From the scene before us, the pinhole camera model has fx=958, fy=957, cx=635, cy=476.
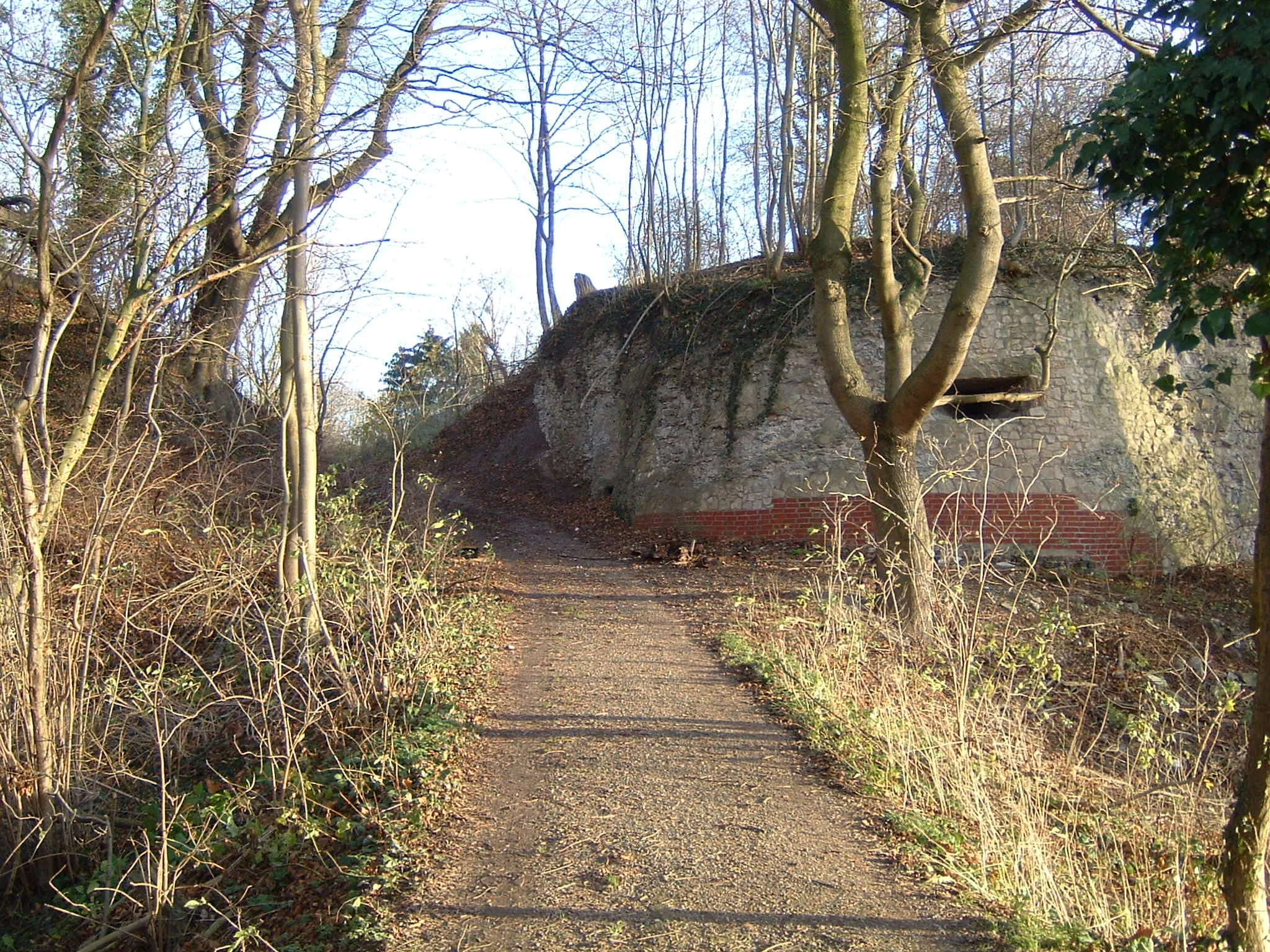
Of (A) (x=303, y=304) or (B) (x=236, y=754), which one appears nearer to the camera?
(B) (x=236, y=754)

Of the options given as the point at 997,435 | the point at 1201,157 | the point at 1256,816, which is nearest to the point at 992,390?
the point at 997,435

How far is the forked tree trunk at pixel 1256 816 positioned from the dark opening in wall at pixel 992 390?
969cm

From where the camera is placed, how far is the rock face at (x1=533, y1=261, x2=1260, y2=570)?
1330cm

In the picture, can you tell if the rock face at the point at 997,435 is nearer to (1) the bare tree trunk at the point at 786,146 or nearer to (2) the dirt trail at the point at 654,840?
(1) the bare tree trunk at the point at 786,146

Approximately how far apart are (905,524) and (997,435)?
5.23m

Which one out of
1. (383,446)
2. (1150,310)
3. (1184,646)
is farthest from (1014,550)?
(383,446)

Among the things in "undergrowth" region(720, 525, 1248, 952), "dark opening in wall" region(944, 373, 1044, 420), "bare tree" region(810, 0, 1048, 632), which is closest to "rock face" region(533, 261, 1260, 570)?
"dark opening in wall" region(944, 373, 1044, 420)

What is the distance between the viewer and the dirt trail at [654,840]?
12.9 feet

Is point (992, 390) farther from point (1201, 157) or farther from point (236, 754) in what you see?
point (236, 754)

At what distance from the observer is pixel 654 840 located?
15.3ft

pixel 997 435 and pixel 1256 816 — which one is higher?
pixel 997 435

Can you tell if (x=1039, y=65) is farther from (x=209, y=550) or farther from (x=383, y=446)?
(x=383, y=446)

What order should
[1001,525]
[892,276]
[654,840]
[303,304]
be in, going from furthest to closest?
[1001,525], [892,276], [303,304], [654,840]

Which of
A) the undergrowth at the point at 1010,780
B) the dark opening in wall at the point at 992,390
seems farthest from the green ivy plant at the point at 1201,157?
the dark opening in wall at the point at 992,390
